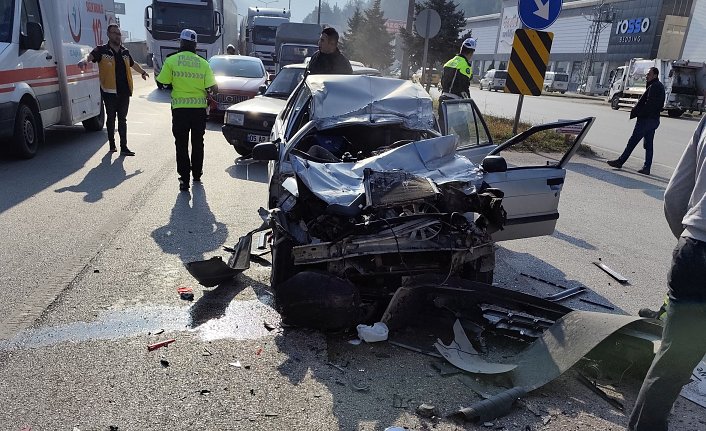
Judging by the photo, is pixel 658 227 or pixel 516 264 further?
pixel 658 227

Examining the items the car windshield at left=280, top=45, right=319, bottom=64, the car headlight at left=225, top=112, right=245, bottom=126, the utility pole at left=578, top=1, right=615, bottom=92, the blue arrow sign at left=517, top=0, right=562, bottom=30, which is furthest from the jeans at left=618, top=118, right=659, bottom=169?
the utility pole at left=578, top=1, right=615, bottom=92

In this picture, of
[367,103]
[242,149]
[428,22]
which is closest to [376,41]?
[428,22]

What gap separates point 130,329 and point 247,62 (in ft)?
40.2

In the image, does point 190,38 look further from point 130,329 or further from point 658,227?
point 658,227

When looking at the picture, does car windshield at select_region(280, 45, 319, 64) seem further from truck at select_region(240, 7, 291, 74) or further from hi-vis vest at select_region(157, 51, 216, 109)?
hi-vis vest at select_region(157, 51, 216, 109)

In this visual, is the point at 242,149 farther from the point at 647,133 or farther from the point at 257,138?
the point at 647,133

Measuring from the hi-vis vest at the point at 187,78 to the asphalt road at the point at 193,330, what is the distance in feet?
4.24

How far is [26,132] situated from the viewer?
337 inches

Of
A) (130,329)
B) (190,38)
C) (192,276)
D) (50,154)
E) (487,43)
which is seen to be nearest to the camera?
(130,329)

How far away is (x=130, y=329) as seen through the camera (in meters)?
3.67

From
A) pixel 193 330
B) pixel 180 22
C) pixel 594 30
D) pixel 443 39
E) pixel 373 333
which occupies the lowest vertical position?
pixel 193 330

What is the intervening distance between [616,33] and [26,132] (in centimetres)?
5908

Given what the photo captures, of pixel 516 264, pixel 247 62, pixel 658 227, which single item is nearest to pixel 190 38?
pixel 516 264

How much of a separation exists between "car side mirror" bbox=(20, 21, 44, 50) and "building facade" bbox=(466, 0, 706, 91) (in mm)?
41037
